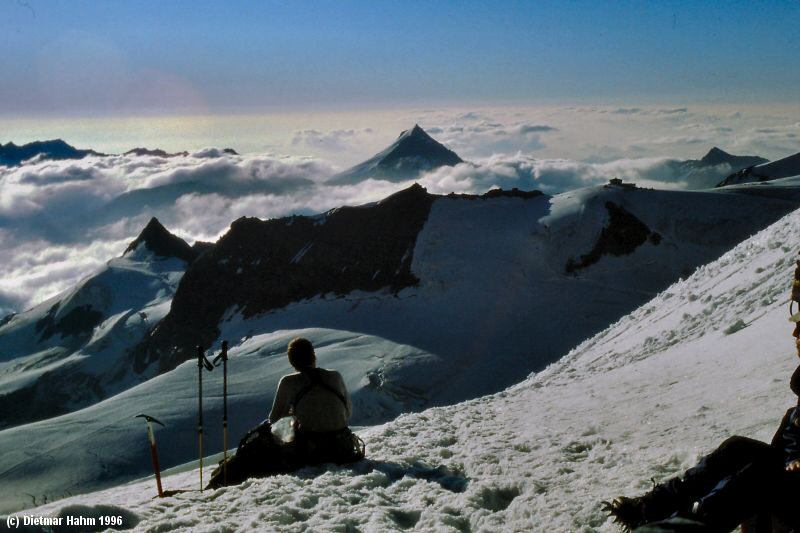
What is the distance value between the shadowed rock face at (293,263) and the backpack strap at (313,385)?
5585cm

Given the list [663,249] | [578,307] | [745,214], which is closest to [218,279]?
[578,307]

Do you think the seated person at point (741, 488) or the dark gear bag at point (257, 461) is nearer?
the seated person at point (741, 488)

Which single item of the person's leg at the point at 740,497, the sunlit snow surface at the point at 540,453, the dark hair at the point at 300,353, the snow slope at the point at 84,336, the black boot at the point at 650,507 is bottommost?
the snow slope at the point at 84,336

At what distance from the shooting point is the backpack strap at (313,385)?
340 inches

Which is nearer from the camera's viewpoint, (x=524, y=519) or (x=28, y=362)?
(x=524, y=519)

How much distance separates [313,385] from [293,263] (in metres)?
66.9

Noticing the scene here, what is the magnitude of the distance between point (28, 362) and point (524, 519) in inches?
6330

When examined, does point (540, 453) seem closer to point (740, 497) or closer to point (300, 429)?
point (300, 429)

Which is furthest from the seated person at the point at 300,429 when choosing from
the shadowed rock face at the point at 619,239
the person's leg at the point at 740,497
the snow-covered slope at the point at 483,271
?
the shadowed rock face at the point at 619,239

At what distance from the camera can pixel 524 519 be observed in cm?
651

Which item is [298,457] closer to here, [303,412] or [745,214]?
[303,412]

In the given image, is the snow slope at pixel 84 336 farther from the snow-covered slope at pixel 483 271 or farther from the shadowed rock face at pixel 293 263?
the snow-covered slope at pixel 483 271

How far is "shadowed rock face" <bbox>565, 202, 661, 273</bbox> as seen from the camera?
61.7 meters

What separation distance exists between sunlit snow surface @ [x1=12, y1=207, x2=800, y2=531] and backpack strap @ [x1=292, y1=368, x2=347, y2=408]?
0.90 metres
